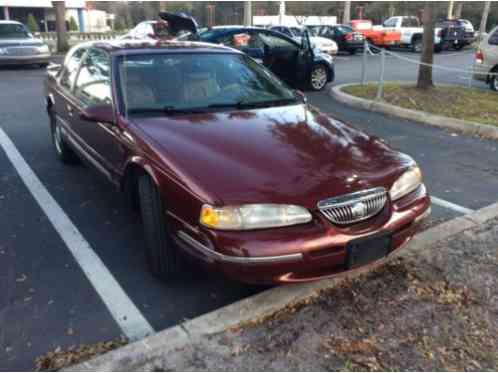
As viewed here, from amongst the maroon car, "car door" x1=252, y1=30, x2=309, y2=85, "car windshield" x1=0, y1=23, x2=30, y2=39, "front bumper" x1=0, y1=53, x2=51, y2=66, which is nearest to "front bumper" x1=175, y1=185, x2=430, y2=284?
the maroon car

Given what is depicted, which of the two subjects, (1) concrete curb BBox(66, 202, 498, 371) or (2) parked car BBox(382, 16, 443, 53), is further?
(2) parked car BBox(382, 16, 443, 53)

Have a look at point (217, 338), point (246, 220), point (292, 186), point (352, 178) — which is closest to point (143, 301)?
point (217, 338)

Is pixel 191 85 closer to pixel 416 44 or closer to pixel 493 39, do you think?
pixel 493 39

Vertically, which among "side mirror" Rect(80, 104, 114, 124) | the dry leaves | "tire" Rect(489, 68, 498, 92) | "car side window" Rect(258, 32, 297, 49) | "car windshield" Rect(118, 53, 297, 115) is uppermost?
"car side window" Rect(258, 32, 297, 49)

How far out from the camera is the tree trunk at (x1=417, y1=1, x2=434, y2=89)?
9109 mm

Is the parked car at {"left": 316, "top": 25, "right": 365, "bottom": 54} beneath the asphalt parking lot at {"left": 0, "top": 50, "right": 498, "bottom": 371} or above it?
above

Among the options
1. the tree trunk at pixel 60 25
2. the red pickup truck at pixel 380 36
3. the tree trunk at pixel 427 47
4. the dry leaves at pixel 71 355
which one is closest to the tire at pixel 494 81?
the tree trunk at pixel 427 47

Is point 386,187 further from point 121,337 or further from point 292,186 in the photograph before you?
point 121,337

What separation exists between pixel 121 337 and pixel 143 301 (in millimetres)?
355

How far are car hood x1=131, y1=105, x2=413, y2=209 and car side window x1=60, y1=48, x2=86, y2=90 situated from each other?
1.78 meters

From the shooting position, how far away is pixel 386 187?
280cm

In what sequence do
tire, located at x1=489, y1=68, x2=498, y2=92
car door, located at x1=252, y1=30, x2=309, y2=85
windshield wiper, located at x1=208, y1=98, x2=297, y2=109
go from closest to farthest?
windshield wiper, located at x1=208, y1=98, x2=297, y2=109 → car door, located at x1=252, y1=30, x2=309, y2=85 → tire, located at x1=489, y1=68, x2=498, y2=92

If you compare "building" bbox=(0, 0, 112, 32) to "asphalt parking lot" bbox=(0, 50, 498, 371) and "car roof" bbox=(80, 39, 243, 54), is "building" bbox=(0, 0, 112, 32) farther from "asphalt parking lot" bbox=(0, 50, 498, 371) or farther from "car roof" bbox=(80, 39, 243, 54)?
"car roof" bbox=(80, 39, 243, 54)

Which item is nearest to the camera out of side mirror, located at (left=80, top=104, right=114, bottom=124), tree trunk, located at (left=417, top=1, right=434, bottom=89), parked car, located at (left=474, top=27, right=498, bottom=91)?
side mirror, located at (left=80, top=104, right=114, bottom=124)
